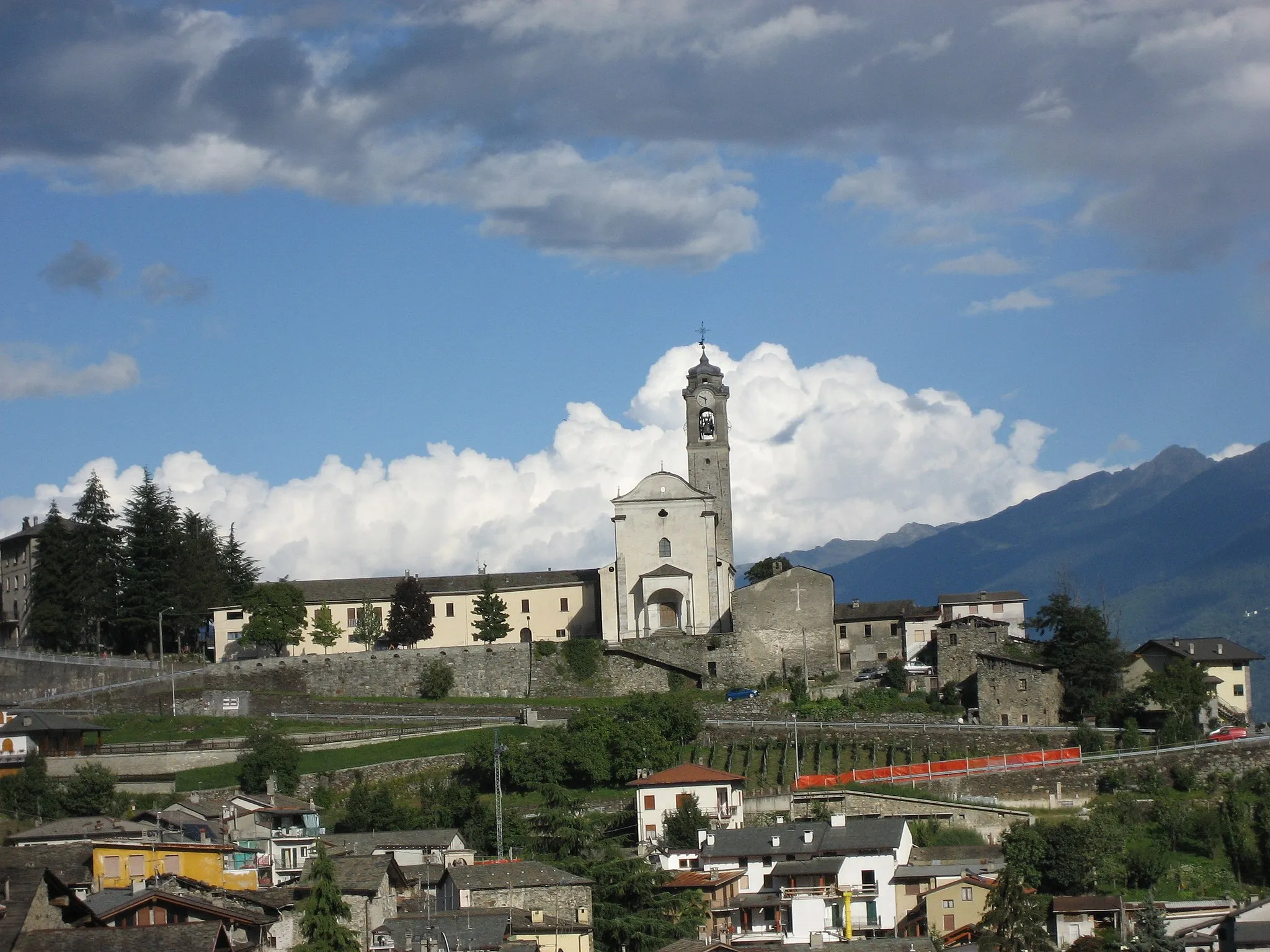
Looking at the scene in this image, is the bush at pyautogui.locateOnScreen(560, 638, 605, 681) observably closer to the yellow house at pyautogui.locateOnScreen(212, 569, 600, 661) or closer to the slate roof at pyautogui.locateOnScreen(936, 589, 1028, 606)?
the yellow house at pyautogui.locateOnScreen(212, 569, 600, 661)

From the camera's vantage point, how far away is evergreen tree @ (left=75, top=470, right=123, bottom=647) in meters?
96.1

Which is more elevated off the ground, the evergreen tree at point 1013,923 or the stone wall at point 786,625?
the stone wall at point 786,625

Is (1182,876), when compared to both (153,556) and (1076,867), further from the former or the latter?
(153,556)

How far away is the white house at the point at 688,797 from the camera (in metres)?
65.0

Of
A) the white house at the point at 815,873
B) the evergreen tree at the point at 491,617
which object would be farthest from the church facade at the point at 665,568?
the white house at the point at 815,873

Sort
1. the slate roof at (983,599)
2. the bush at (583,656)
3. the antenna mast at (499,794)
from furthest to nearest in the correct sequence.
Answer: the slate roof at (983,599)
the bush at (583,656)
the antenna mast at (499,794)

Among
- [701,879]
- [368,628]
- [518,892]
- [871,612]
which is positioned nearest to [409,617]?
[368,628]

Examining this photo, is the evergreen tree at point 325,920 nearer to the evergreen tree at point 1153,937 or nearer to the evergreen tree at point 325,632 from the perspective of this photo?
the evergreen tree at point 1153,937

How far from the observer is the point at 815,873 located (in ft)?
190

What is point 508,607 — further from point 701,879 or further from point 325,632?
point 701,879

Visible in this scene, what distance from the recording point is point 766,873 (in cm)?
5928

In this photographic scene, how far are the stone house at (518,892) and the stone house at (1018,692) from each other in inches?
1212

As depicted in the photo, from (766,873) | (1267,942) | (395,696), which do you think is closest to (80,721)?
(395,696)

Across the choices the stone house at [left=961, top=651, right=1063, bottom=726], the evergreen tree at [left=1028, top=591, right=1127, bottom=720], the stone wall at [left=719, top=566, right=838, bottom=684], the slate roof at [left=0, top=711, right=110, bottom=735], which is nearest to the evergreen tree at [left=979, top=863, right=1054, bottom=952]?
the stone house at [left=961, top=651, right=1063, bottom=726]
